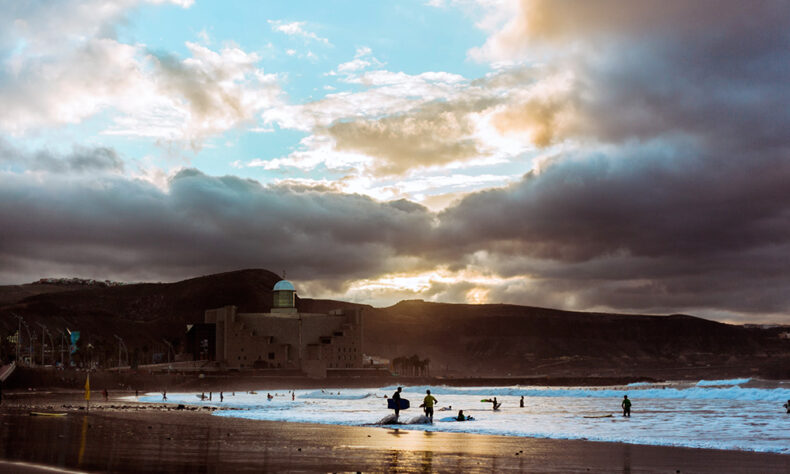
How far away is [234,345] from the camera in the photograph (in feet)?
479

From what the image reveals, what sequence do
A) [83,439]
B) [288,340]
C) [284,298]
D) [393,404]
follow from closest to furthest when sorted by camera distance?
1. [83,439]
2. [393,404]
3. [288,340]
4. [284,298]

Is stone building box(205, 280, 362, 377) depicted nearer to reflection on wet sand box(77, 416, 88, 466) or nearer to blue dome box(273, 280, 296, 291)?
blue dome box(273, 280, 296, 291)

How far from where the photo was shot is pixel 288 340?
153 metres

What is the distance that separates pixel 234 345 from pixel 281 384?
54.8ft

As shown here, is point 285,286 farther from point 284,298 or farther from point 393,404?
point 393,404

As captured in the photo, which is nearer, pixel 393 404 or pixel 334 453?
pixel 334 453

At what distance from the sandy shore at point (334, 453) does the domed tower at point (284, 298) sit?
440 ft

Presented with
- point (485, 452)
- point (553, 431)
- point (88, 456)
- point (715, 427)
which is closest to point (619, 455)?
point (485, 452)

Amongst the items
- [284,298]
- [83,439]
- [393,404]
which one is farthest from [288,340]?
[83,439]

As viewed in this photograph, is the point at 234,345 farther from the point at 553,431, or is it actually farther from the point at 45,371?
the point at 553,431

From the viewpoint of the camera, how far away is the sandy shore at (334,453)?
18922mm

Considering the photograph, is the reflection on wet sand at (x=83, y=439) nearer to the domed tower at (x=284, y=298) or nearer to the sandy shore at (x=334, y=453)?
the sandy shore at (x=334, y=453)

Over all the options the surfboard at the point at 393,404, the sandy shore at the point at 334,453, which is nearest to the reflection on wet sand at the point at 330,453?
the sandy shore at the point at 334,453

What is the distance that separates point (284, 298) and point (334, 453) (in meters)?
148
